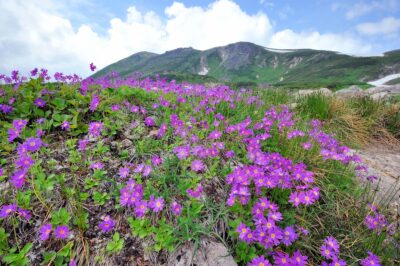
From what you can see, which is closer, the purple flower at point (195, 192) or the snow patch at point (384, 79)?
the purple flower at point (195, 192)

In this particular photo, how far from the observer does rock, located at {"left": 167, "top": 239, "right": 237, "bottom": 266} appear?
2.29 meters

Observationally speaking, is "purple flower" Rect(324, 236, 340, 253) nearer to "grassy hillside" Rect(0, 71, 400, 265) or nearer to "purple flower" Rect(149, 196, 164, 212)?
"grassy hillside" Rect(0, 71, 400, 265)

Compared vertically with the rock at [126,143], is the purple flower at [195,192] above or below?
below

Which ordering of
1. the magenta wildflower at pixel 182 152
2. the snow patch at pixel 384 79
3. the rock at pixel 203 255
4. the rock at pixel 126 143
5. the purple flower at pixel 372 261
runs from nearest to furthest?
the purple flower at pixel 372 261 < the rock at pixel 203 255 < the magenta wildflower at pixel 182 152 < the rock at pixel 126 143 < the snow patch at pixel 384 79

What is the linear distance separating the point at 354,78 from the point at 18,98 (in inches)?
6877


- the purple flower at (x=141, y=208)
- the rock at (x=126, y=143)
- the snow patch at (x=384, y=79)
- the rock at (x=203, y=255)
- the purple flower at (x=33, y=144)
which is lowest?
the snow patch at (x=384, y=79)

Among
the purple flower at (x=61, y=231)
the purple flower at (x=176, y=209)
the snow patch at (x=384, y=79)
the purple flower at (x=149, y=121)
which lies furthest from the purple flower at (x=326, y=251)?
the snow patch at (x=384, y=79)

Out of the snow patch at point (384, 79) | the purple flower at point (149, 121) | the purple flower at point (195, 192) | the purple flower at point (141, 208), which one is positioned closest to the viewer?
the purple flower at point (141, 208)

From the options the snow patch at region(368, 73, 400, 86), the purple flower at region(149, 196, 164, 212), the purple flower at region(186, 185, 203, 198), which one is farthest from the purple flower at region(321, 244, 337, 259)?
the snow patch at region(368, 73, 400, 86)

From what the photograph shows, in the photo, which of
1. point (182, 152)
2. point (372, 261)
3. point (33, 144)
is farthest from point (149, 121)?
point (372, 261)

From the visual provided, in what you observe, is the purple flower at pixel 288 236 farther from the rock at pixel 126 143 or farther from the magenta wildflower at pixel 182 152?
the rock at pixel 126 143

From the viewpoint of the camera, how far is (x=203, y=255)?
2.34 metres

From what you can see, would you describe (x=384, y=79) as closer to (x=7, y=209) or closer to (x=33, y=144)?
(x=33, y=144)

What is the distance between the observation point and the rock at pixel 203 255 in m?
2.29
